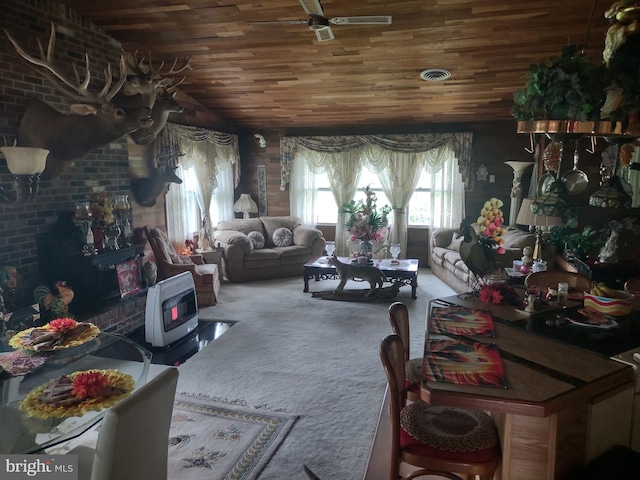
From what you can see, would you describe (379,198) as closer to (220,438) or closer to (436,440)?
(220,438)

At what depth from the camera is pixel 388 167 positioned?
7305mm

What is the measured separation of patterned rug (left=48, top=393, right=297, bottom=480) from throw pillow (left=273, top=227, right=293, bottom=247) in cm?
385

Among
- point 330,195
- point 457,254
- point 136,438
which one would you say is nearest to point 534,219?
point 457,254

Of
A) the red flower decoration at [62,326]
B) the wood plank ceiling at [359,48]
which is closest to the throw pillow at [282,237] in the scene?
the wood plank ceiling at [359,48]

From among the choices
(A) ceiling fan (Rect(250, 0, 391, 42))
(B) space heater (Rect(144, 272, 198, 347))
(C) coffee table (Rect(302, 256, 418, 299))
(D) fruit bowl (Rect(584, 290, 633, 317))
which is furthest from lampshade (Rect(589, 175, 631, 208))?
Result: (B) space heater (Rect(144, 272, 198, 347))

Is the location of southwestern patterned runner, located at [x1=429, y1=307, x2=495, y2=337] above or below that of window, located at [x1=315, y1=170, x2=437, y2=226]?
below

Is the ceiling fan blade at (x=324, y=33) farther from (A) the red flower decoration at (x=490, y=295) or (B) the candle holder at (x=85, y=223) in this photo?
(B) the candle holder at (x=85, y=223)

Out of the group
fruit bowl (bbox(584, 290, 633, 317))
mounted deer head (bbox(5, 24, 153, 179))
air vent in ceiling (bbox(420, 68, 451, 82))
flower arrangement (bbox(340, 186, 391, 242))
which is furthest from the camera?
flower arrangement (bbox(340, 186, 391, 242))

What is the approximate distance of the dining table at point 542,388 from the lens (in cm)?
136

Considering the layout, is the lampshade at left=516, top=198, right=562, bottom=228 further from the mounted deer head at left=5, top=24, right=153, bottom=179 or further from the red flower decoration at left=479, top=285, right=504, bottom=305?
the mounted deer head at left=5, top=24, right=153, bottom=179

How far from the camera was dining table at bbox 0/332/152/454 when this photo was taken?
1621 mm

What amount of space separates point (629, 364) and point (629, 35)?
1.14 meters

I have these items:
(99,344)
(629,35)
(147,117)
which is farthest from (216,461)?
(147,117)

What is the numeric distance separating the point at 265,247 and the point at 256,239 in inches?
11.7
